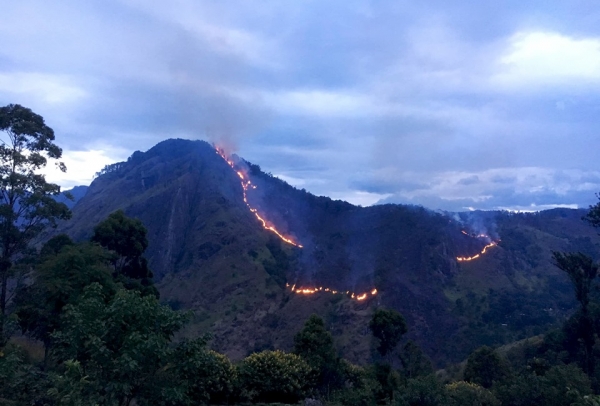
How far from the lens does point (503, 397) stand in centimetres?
1173

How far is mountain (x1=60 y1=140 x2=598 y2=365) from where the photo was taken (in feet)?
124

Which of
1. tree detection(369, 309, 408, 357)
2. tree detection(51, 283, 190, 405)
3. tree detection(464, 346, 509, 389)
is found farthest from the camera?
tree detection(369, 309, 408, 357)

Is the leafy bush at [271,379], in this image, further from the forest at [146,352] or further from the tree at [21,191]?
the tree at [21,191]

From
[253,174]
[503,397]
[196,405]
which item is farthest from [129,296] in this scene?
[253,174]

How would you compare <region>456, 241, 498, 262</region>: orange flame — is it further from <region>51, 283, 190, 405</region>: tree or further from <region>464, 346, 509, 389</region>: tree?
<region>51, 283, 190, 405</region>: tree

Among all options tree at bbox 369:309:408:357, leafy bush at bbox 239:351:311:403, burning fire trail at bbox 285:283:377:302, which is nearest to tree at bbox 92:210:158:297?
leafy bush at bbox 239:351:311:403

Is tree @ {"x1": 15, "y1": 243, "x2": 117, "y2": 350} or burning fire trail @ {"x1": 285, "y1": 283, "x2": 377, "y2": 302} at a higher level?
tree @ {"x1": 15, "y1": 243, "x2": 117, "y2": 350}

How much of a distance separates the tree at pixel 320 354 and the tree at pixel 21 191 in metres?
10.5

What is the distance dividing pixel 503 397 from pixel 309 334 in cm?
551

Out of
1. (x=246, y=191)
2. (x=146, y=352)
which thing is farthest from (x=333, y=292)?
(x=146, y=352)

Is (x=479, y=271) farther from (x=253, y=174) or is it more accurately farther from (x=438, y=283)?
(x=253, y=174)

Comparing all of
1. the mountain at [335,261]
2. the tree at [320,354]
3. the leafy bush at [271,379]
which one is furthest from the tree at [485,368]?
the mountain at [335,261]

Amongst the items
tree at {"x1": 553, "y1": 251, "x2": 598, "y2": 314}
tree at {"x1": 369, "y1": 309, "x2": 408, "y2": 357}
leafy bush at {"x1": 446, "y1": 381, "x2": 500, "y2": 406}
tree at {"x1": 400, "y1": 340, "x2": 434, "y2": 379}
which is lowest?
tree at {"x1": 400, "y1": 340, "x2": 434, "y2": 379}

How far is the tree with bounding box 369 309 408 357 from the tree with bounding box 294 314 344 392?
2.23 metres
